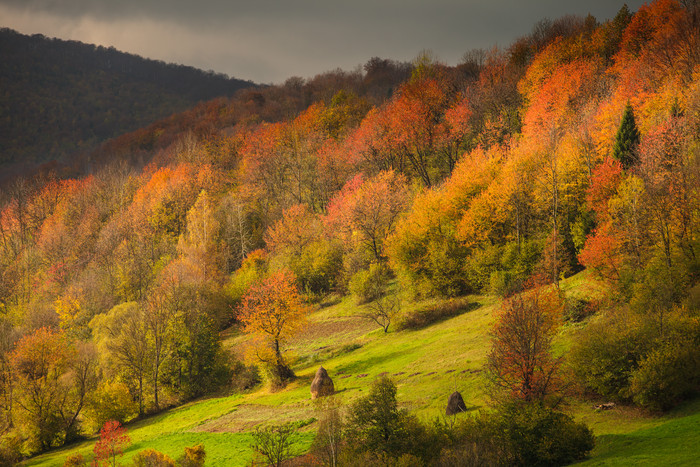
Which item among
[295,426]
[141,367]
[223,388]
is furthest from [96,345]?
[295,426]

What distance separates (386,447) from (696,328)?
19.5 meters

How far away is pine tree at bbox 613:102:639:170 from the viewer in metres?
54.7

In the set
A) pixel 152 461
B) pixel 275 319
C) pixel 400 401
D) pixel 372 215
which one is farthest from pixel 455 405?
pixel 372 215

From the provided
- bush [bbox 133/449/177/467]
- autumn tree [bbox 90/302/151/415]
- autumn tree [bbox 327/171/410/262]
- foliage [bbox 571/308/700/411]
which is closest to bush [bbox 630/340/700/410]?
foliage [bbox 571/308/700/411]

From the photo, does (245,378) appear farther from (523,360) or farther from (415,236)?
(523,360)

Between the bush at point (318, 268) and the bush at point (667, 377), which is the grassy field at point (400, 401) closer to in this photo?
the bush at point (667, 377)

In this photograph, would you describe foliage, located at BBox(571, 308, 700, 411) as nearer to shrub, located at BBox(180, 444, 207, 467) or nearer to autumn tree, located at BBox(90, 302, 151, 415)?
shrub, located at BBox(180, 444, 207, 467)

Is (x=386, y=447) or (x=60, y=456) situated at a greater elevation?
(x=386, y=447)

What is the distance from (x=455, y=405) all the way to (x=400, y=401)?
5159 mm

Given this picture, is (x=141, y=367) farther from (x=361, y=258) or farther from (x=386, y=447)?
(x=386, y=447)

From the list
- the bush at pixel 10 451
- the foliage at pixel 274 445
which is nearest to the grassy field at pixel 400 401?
the foliage at pixel 274 445

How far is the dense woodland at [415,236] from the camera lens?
36.6 meters

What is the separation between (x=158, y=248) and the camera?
101 m

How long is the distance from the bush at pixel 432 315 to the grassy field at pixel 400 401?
166 cm
